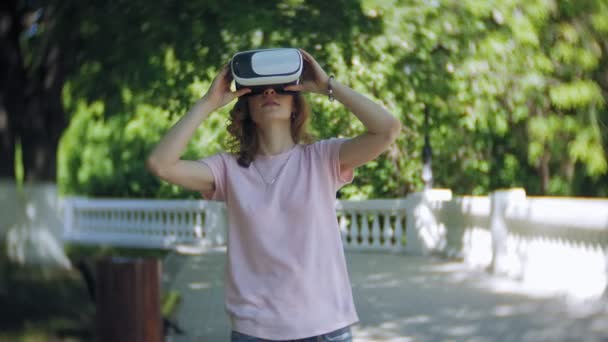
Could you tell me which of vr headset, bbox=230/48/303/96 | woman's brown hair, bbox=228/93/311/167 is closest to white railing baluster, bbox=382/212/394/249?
woman's brown hair, bbox=228/93/311/167

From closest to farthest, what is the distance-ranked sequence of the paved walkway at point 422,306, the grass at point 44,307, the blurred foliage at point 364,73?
the blurred foliage at point 364,73, the paved walkway at point 422,306, the grass at point 44,307

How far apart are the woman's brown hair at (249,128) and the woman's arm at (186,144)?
0.10 meters

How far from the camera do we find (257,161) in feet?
8.05

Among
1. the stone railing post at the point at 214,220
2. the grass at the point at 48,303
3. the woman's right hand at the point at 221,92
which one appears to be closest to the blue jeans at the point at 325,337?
the woman's right hand at the point at 221,92

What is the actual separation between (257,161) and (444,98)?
1.90 metres

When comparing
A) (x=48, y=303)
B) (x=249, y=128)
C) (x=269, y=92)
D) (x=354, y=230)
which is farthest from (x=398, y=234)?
(x=48, y=303)

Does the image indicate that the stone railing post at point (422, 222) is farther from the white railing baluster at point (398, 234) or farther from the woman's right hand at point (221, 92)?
the woman's right hand at point (221, 92)

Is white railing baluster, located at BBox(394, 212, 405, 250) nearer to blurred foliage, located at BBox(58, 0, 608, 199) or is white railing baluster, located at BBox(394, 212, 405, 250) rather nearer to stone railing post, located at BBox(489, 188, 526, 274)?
blurred foliage, located at BBox(58, 0, 608, 199)

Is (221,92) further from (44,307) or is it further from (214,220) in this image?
(44,307)

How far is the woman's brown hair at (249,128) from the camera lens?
2490mm

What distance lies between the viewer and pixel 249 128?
2.51m

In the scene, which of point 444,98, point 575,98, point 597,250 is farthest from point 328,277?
point 575,98

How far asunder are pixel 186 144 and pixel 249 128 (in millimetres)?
210

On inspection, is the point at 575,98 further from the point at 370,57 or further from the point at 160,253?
the point at 370,57
